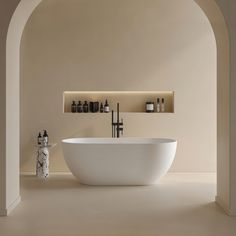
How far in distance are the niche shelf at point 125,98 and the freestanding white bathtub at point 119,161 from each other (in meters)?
1.39

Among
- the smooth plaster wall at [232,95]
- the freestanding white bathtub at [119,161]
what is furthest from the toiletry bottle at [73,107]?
the smooth plaster wall at [232,95]

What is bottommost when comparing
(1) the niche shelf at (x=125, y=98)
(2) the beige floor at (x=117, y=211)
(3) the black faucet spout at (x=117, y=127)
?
Answer: (2) the beige floor at (x=117, y=211)

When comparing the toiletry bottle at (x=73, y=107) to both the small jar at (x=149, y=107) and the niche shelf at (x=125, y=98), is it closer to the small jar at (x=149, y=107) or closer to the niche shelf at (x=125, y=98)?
the niche shelf at (x=125, y=98)

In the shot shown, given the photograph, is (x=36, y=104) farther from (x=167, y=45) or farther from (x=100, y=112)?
(x=167, y=45)

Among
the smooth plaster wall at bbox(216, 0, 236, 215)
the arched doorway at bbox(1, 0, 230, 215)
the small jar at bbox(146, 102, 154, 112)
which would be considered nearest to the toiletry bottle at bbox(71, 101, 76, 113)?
the small jar at bbox(146, 102, 154, 112)

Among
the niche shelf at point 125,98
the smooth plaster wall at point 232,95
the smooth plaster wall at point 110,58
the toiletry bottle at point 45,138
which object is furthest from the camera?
the niche shelf at point 125,98

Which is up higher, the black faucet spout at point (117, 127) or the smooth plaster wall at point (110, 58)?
the smooth plaster wall at point (110, 58)

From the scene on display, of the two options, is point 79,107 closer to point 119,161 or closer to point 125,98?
point 125,98

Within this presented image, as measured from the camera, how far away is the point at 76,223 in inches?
142

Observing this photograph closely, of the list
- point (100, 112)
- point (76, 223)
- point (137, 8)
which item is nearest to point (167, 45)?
point (137, 8)

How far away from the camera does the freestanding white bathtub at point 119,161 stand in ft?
17.5

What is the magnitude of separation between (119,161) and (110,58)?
1824 millimetres

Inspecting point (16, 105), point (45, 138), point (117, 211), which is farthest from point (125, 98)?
point (117, 211)

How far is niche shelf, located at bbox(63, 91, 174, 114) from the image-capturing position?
6766 millimetres
